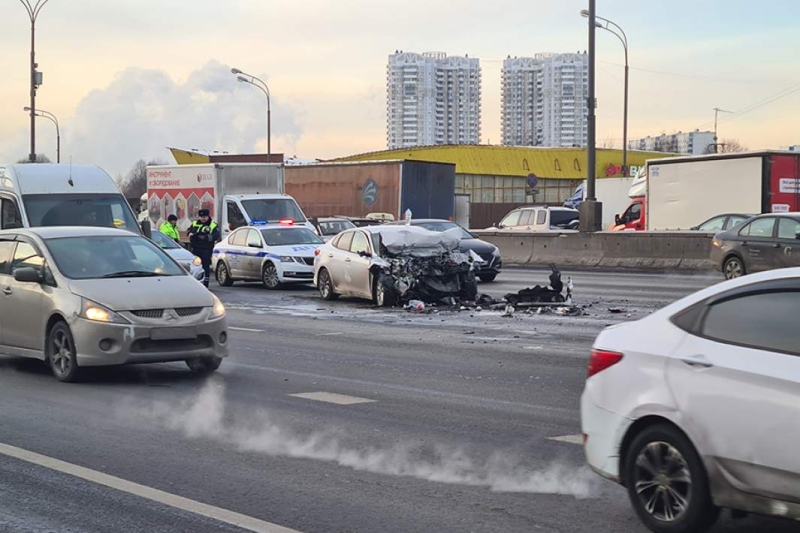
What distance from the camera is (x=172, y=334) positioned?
1061cm

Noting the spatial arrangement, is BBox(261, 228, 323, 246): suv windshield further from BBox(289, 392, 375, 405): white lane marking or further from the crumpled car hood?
BBox(289, 392, 375, 405): white lane marking

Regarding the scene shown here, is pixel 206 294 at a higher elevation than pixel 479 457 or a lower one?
higher

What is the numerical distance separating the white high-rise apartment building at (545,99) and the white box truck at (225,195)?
14683cm

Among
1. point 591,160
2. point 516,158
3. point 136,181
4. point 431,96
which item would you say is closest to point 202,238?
point 591,160

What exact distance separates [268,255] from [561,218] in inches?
553

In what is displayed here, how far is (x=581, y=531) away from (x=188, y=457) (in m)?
3.05

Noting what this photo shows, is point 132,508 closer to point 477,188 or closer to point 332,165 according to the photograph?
point 332,165

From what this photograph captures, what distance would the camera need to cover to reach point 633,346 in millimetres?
5844

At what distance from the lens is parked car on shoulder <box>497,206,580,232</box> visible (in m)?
34.9

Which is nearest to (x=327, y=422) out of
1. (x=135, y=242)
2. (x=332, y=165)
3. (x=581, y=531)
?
(x=581, y=531)

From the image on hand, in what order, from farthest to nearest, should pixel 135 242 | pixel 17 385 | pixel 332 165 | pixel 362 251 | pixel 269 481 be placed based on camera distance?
pixel 332 165 < pixel 362 251 < pixel 135 242 < pixel 17 385 < pixel 269 481

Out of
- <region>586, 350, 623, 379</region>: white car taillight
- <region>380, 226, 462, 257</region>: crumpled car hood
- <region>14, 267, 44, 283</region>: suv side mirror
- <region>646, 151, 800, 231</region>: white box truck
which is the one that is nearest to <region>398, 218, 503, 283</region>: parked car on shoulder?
<region>380, 226, 462, 257</region>: crumpled car hood

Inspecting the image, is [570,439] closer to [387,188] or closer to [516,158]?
[387,188]

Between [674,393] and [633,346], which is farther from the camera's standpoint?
[633,346]
